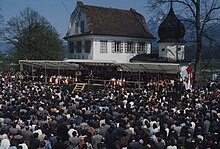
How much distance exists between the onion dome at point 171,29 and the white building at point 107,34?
17.2 feet

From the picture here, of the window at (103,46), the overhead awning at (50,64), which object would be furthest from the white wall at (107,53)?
the overhead awning at (50,64)

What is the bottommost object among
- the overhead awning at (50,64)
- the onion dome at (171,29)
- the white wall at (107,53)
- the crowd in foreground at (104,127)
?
the crowd in foreground at (104,127)

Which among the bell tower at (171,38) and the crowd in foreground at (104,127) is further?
the bell tower at (171,38)

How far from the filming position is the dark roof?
49388mm

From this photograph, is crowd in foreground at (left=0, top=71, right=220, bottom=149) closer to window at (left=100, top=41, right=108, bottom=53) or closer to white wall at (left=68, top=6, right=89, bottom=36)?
window at (left=100, top=41, right=108, bottom=53)

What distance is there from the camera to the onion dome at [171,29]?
46.4m

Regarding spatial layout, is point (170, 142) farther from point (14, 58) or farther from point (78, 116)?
point (14, 58)

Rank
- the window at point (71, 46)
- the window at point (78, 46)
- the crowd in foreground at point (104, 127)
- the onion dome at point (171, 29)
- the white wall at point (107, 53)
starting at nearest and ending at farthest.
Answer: the crowd in foreground at point (104, 127)
the onion dome at point (171, 29)
the white wall at point (107, 53)
the window at point (78, 46)
the window at point (71, 46)

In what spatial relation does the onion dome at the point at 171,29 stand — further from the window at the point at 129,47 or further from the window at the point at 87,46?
the window at the point at 87,46

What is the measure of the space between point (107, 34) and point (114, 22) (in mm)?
3301

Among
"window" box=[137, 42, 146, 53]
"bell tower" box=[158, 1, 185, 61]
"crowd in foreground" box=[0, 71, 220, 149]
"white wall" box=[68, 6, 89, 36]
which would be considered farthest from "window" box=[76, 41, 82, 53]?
"crowd in foreground" box=[0, 71, 220, 149]

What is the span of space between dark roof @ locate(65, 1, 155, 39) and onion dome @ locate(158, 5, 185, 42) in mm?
5300

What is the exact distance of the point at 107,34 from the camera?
49000mm

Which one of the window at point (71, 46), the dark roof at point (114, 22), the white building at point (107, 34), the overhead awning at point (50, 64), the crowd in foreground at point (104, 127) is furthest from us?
the window at point (71, 46)
